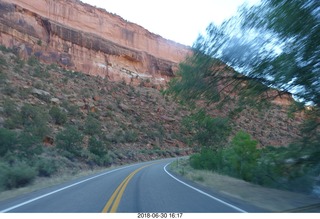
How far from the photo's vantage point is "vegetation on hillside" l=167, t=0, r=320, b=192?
9203 millimetres

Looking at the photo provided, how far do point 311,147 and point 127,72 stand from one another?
3087 inches

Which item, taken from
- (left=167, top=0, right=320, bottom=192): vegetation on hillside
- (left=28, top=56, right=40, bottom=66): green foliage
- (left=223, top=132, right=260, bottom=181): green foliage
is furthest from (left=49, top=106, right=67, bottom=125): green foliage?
(left=167, top=0, right=320, bottom=192): vegetation on hillside

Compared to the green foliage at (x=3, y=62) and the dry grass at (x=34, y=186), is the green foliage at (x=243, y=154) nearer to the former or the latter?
the dry grass at (x=34, y=186)

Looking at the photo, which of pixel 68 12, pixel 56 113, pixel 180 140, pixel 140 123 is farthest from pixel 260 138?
pixel 68 12

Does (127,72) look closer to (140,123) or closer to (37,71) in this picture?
(140,123)

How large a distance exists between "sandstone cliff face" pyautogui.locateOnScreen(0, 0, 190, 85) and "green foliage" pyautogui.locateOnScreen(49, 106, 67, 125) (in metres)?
23.7

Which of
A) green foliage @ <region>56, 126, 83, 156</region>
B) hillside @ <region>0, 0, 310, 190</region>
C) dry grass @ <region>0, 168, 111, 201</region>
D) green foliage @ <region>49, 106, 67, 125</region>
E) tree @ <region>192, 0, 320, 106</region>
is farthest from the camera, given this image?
green foliage @ <region>49, 106, 67, 125</region>

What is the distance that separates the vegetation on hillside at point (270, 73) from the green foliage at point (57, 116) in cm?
3435

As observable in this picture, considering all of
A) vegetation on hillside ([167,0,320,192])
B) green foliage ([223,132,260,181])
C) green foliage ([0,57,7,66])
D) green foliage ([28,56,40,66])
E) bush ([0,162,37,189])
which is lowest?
bush ([0,162,37,189])

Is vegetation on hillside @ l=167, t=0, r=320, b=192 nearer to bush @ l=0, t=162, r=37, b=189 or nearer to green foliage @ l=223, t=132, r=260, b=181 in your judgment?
green foliage @ l=223, t=132, r=260, b=181

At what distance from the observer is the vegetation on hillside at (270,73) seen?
920 centimetres

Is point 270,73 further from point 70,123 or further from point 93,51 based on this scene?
point 93,51

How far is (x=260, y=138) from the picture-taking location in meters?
53.7

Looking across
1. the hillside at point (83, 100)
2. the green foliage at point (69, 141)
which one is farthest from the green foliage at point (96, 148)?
the green foliage at point (69, 141)
